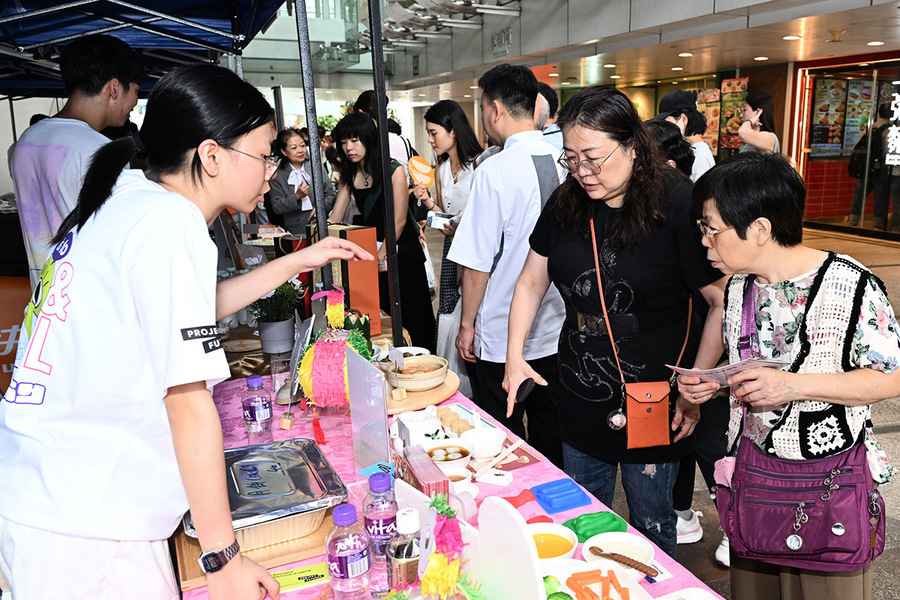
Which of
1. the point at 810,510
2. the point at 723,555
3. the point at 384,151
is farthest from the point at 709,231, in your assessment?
the point at 723,555

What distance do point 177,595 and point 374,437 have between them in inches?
17.5

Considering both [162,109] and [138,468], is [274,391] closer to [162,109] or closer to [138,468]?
[138,468]

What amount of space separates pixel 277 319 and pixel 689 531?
175cm

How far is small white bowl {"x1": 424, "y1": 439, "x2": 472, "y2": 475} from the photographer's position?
1447 mm

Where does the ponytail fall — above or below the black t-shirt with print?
above

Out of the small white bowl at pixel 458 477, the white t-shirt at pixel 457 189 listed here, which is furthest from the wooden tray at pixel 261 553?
the white t-shirt at pixel 457 189

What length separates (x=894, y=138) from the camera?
28.5ft

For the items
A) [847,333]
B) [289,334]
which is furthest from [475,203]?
[847,333]

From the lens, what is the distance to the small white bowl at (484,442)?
150 centimetres

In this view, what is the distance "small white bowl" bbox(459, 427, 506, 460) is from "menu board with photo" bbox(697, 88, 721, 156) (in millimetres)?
10722

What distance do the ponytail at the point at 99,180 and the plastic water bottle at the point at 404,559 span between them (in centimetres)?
67

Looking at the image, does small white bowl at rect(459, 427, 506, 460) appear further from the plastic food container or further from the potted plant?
the potted plant

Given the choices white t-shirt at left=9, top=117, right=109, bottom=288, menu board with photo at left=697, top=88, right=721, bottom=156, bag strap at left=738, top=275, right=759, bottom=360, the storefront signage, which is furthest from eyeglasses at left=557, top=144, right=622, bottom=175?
menu board with photo at left=697, top=88, right=721, bottom=156

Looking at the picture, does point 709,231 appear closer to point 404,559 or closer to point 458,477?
point 458,477
